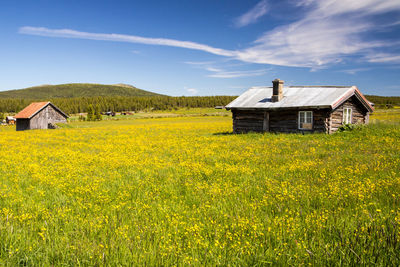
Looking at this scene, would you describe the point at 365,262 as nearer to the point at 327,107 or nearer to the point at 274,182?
the point at 274,182

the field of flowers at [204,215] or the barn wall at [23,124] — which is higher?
the barn wall at [23,124]

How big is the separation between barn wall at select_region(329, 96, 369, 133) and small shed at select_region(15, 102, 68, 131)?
4752cm

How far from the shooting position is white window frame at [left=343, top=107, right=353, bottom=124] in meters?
23.3

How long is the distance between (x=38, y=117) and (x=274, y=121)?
43.3 meters

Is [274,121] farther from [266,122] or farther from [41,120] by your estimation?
[41,120]

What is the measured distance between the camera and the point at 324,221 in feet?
14.7

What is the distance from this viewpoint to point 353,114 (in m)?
24.3

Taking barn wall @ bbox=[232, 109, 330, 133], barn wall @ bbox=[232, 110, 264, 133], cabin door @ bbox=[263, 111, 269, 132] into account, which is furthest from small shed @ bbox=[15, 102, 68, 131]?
cabin door @ bbox=[263, 111, 269, 132]

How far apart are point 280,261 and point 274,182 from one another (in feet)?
14.1

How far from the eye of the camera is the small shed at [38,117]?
146 feet

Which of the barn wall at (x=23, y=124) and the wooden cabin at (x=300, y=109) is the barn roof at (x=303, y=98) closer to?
the wooden cabin at (x=300, y=109)

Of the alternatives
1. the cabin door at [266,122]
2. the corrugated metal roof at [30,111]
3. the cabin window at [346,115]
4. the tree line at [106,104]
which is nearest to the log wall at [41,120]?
the corrugated metal roof at [30,111]

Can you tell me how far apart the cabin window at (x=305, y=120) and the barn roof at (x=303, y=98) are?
3.65ft

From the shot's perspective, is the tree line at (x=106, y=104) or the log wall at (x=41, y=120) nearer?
the log wall at (x=41, y=120)
